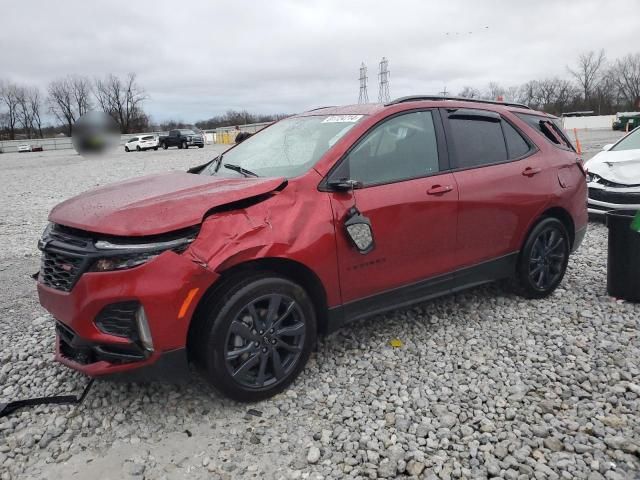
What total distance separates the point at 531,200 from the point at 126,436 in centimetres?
350

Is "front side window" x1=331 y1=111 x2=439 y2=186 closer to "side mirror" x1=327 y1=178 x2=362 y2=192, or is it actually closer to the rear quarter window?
"side mirror" x1=327 y1=178 x2=362 y2=192

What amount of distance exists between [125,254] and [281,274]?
897mm

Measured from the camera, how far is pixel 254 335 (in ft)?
9.37

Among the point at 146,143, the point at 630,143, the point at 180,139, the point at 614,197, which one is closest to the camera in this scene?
the point at 614,197

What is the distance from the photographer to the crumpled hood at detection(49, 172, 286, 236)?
259 centimetres

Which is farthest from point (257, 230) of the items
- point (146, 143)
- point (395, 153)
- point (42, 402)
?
point (146, 143)

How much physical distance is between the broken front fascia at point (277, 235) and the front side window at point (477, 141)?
1382 millimetres

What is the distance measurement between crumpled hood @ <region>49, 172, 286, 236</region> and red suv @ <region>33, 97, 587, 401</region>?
11mm

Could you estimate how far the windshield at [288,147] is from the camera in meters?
3.35

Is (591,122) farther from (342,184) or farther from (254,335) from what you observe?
(254,335)

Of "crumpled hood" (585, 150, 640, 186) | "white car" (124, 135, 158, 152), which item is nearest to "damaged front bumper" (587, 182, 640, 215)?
"crumpled hood" (585, 150, 640, 186)

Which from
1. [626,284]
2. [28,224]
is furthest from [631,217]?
[28,224]

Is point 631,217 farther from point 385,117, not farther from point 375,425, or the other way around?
point 375,425

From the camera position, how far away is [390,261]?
3352 mm
